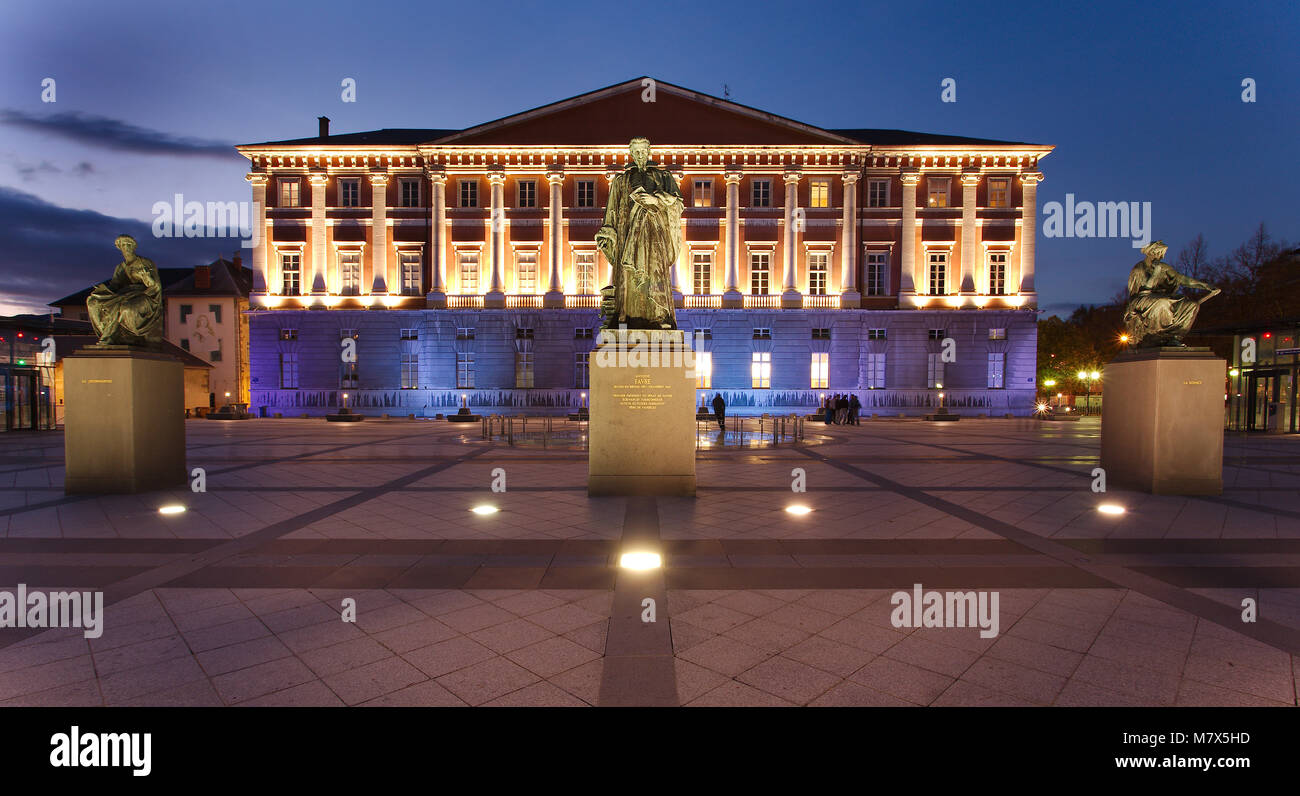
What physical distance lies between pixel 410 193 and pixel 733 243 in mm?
22775

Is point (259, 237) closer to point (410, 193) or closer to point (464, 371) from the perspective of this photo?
point (410, 193)

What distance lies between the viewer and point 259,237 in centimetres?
3988

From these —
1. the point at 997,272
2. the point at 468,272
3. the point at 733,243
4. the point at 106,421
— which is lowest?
the point at 106,421

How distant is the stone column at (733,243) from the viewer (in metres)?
39.0

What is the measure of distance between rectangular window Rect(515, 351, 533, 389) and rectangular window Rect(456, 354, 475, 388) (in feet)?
10.1

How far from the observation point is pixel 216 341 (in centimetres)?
4759

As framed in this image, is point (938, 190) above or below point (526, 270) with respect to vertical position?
above

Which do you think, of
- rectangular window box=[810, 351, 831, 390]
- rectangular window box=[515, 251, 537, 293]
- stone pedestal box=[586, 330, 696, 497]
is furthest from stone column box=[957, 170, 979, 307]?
stone pedestal box=[586, 330, 696, 497]

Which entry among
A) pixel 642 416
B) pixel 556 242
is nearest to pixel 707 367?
pixel 556 242

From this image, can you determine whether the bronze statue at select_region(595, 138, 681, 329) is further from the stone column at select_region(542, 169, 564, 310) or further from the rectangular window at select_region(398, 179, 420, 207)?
the rectangular window at select_region(398, 179, 420, 207)

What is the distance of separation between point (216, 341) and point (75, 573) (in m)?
51.7

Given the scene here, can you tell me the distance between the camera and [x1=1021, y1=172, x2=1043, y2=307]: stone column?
1548 inches

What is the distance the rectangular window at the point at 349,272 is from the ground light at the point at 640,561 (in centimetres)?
4051

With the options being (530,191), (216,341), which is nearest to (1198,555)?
(530,191)
